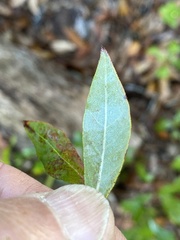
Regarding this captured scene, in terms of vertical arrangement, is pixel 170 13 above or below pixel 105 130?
above

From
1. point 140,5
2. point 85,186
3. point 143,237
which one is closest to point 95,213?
point 85,186

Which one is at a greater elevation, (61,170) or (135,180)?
(61,170)

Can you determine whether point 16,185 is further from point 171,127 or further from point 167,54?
point 167,54

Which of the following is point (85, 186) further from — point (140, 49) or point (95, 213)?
point (140, 49)

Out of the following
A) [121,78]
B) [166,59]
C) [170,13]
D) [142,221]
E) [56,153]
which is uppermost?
[170,13]

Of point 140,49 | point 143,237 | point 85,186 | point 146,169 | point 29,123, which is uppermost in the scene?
point 140,49

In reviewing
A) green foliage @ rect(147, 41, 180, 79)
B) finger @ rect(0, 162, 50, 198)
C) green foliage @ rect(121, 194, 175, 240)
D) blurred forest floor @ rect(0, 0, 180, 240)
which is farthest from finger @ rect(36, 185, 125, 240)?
green foliage @ rect(147, 41, 180, 79)

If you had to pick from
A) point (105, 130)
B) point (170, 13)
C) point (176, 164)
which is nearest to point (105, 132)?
point (105, 130)
